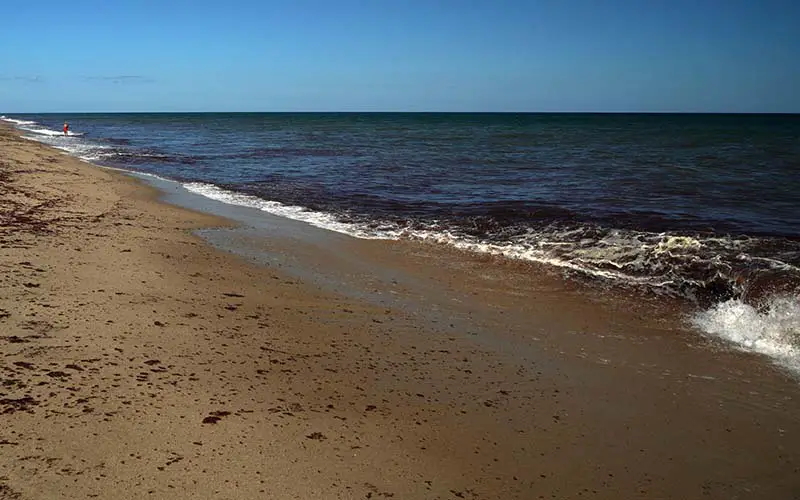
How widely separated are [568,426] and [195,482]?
92.0 inches

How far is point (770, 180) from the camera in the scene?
57.7 feet

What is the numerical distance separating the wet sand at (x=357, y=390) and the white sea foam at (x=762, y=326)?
0.90 feet

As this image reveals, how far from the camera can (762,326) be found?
549 cm

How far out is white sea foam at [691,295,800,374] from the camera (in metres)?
4.96

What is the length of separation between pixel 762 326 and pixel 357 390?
13.8ft

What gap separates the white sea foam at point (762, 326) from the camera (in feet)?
16.3

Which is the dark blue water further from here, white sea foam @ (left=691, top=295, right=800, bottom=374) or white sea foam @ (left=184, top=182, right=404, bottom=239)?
white sea foam @ (left=691, top=295, right=800, bottom=374)

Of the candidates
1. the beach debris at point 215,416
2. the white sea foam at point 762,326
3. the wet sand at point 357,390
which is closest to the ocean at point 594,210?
the white sea foam at point 762,326

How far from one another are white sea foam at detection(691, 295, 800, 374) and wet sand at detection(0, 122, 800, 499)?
0.28 metres

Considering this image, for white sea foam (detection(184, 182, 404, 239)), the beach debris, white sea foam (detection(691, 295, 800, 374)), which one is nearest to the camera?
the beach debris

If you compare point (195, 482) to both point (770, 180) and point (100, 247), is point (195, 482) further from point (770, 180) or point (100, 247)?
point (770, 180)

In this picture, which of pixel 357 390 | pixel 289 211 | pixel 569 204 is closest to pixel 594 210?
pixel 569 204

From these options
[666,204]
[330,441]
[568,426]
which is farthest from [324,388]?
[666,204]

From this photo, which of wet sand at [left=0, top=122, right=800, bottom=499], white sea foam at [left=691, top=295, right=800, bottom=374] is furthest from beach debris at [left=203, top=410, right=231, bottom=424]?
white sea foam at [left=691, top=295, right=800, bottom=374]
